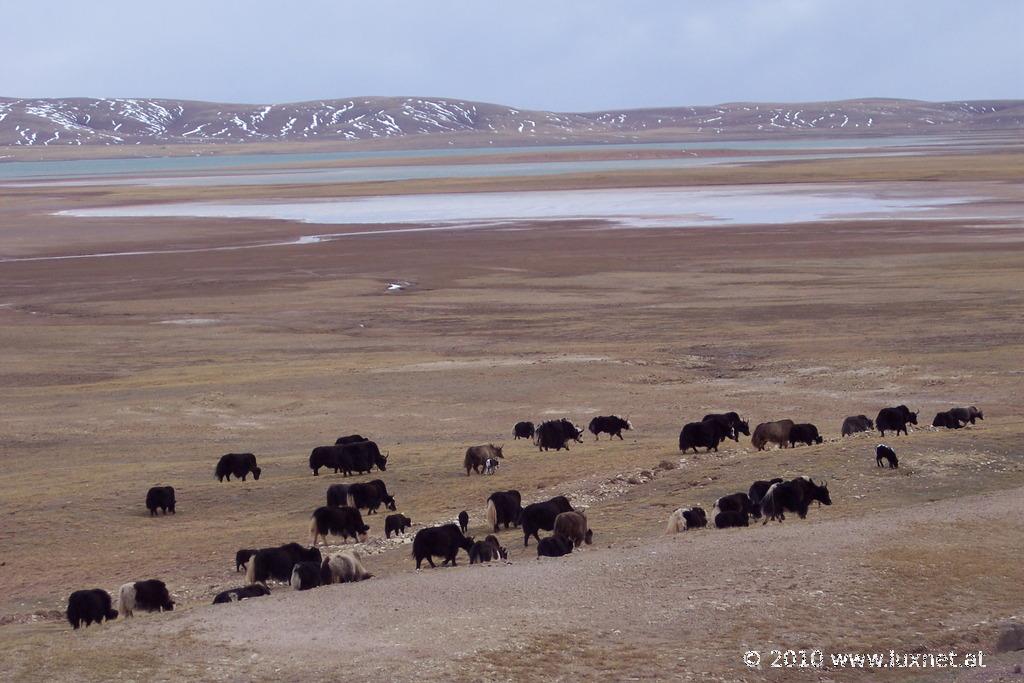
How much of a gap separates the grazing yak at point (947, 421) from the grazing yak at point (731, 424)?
9.29 ft

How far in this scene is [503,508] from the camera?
14875 millimetres

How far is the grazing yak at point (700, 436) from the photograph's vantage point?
17.8 metres

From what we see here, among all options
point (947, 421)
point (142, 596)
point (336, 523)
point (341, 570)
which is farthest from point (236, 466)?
point (947, 421)

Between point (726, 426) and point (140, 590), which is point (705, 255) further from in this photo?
point (140, 590)

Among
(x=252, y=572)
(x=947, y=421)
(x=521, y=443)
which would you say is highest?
(x=947, y=421)

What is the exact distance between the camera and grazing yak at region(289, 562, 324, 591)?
40.0 ft

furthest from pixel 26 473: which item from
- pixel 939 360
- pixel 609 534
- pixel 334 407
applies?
pixel 939 360

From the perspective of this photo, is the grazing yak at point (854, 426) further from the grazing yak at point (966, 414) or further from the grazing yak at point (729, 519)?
the grazing yak at point (729, 519)

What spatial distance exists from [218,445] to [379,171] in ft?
385

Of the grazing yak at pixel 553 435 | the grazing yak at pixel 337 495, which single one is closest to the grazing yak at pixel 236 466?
the grazing yak at pixel 337 495

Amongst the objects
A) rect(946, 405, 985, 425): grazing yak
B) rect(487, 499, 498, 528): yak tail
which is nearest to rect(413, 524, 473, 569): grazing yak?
rect(487, 499, 498, 528): yak tail

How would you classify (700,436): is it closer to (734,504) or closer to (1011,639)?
(734,504)

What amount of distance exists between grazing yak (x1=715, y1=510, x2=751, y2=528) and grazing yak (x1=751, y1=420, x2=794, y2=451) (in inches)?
185

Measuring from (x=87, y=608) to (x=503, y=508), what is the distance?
16.0 ft
